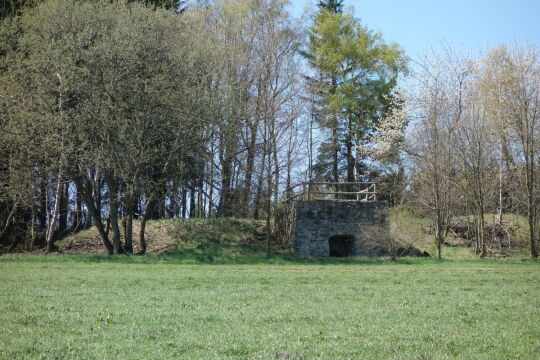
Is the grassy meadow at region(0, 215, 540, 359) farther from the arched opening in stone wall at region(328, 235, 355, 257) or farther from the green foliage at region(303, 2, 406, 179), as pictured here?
the green foliage at region(303, 2, 406, 179)

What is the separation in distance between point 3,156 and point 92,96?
7.02 m

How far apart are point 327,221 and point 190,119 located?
1012 cm

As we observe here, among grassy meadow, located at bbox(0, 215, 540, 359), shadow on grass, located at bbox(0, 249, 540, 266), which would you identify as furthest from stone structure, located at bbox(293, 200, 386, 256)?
grassy meadow, located at bbox(0, 215, 540, 359)

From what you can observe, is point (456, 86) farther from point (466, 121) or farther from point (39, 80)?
point (39, 80)

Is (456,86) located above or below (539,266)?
above

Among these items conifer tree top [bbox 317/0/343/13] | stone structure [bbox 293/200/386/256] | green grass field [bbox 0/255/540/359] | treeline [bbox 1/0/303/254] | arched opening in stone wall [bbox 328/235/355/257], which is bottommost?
green grass field [bbox 0/255/540/359]

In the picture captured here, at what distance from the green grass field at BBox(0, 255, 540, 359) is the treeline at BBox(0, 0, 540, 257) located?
11767 millimetres

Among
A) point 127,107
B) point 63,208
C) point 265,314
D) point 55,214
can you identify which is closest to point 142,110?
point 127,107

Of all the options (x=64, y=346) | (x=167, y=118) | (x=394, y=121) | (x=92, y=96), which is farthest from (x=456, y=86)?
(x=64, y=346)

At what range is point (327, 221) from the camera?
120ft

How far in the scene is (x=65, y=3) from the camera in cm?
3247

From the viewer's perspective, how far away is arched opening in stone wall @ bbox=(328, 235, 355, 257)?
3778cm

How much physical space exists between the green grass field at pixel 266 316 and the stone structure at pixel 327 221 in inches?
601

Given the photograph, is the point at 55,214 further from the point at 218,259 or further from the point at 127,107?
the point at 218,259
